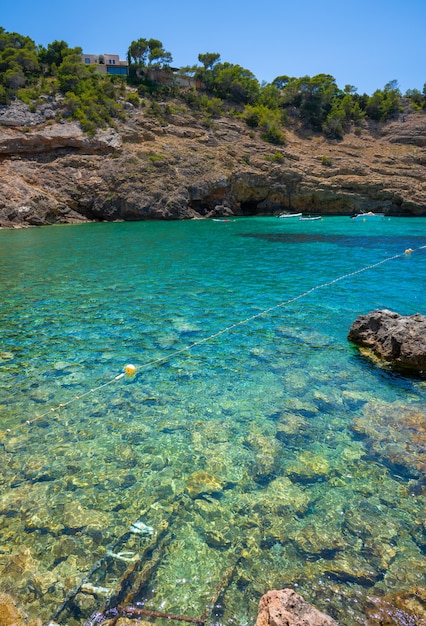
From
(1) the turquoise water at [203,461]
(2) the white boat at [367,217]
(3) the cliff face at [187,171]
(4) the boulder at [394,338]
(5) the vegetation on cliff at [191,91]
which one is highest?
(5) the vegetation on cliff at [191,91]

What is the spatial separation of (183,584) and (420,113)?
73883 mm

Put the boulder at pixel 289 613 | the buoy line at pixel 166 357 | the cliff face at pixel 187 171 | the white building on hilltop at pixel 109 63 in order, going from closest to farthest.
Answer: the boulder at pixel 289 613 → the buoy line at pixel 166 357 → the cliff face at pixel 187 171 → the white building on hilltop at pixel 109 63

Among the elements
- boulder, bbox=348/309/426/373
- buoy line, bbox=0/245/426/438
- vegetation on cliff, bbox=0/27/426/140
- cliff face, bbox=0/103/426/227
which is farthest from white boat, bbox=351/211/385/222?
boulder, bbox=348/309/426/373

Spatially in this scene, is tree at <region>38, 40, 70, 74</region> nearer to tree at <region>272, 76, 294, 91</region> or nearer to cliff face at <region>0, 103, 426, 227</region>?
cliff face at <region>0, 103, 426, 227</region>

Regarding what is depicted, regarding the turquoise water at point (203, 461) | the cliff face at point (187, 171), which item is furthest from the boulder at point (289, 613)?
the cliff face at point (187, 171)

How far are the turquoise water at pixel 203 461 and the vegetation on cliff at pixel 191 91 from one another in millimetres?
39450

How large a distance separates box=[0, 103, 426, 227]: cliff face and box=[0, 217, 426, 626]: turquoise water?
3062cm

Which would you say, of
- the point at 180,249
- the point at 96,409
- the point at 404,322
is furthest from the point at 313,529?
the point at 180,249

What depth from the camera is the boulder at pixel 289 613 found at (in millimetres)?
2521

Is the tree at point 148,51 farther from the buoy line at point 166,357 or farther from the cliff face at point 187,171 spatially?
the buoy line at point 166,357

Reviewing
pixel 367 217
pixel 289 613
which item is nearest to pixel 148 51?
pixel 367 217

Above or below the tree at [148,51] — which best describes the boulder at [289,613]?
below

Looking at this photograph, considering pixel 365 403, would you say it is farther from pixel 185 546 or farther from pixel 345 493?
pixel 185 546

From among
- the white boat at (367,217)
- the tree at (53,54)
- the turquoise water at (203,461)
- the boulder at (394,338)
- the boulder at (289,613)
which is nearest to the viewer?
the boulder at (289,613)
